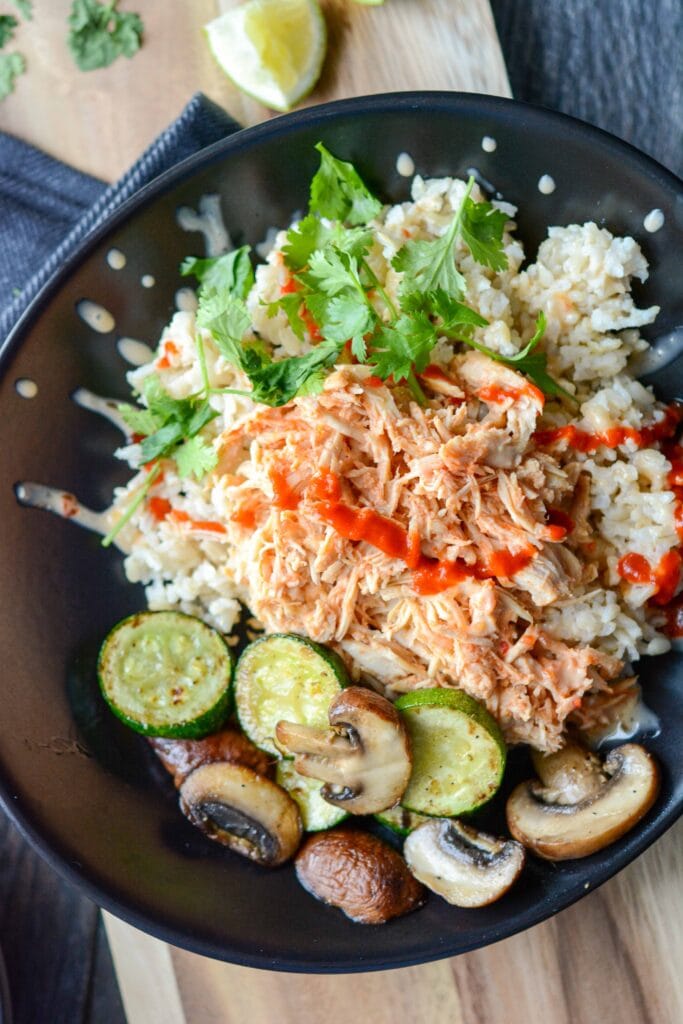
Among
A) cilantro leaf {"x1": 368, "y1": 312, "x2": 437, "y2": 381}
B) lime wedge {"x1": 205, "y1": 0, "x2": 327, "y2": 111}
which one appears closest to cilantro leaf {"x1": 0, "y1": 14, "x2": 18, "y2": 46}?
lime wedge {"x1": 205, "y1": 0, "x2": 327, "y2": 111}

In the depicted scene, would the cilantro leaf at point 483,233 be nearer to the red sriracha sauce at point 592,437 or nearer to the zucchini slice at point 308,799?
the red sriracha sauce at point 592,437

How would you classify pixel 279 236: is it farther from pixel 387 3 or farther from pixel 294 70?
pixel 387 3

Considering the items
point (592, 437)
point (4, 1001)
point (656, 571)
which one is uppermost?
point (592, 437)

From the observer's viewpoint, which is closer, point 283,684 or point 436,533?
point 436,533

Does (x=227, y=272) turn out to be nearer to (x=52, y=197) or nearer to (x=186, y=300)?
(x=186, y=300)

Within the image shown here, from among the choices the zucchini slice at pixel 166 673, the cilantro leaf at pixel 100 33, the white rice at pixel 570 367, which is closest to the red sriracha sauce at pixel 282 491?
the white rice at pixel 570 367

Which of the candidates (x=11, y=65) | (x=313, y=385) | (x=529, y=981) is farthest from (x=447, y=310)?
(x=529, y=981)
